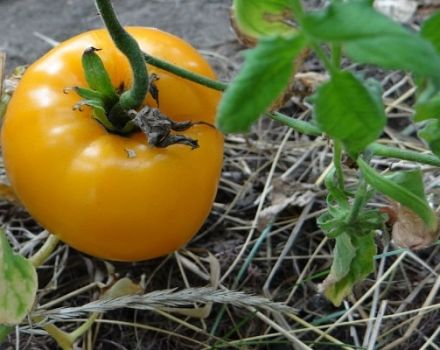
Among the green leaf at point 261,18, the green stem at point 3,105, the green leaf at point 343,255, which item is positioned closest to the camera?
the green leaf at point 261,18

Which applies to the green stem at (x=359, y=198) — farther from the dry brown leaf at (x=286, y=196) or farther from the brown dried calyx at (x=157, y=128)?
the dry brown leaf at (x=286, y=196)

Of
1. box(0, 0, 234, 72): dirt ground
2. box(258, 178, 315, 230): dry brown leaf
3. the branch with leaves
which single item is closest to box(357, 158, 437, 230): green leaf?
the branch with leaves

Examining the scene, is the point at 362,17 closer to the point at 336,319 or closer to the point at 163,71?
the point at 163,71

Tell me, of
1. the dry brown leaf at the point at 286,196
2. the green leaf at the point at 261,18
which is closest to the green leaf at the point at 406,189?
the green leaf at the point at 261,18

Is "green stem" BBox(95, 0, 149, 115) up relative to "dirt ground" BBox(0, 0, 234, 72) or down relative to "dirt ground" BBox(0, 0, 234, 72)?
up

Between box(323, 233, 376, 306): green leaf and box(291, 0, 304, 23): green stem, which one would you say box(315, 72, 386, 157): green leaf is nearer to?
box(291, 0, 304, 23): green stem

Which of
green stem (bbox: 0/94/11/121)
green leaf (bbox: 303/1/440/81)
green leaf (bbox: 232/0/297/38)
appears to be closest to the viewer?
green leaf (bbox: 303/1/440/81)

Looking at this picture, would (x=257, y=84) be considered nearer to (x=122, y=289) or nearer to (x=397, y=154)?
(x=397, y=154)

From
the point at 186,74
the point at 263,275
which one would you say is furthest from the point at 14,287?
the point at 263,275
